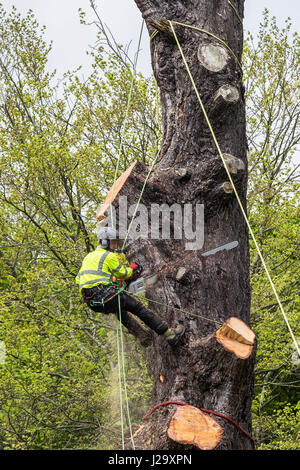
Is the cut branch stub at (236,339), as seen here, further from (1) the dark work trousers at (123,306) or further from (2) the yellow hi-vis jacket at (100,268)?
(2) the yellow hi-vis jacket at (100,268)

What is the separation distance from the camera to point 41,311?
1049 centimetres

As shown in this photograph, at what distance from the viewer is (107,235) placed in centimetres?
452

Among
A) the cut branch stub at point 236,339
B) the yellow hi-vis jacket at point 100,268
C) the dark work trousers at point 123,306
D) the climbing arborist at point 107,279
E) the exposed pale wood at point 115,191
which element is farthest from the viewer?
the yellow hi-vis jacket at point 100,268

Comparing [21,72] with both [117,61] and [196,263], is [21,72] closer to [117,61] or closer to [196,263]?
[117,61]

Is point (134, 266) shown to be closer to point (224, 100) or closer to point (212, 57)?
point (224, 100)

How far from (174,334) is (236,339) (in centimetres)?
41

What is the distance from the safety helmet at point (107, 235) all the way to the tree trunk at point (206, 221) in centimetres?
20

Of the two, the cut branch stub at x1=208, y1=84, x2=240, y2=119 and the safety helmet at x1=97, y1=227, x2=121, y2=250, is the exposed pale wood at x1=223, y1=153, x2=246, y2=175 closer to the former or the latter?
A: the cut branch stub at x1=208, y1=84, x2=240, y2=119

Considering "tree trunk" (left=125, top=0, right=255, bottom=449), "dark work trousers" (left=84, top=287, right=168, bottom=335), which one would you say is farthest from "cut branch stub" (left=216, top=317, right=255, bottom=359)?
"dark work trousers" (left=84, top=287, right=168, bottom=335)

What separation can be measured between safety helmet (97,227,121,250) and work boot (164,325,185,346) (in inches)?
37.8

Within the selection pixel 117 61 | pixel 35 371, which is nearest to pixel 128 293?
pixel 35 371

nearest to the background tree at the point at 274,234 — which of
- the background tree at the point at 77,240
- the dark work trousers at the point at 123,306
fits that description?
the background tree at the point at 77,240

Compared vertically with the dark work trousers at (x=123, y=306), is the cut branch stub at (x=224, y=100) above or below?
above

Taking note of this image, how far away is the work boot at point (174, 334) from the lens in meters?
3.81
